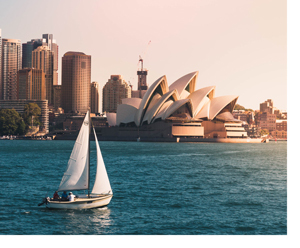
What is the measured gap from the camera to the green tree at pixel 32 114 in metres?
133

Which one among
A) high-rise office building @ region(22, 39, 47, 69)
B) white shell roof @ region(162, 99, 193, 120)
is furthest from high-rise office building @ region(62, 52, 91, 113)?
white shell roof @ region(162, 99, 193, 120)

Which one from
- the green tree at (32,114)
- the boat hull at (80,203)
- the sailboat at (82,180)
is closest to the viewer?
the boat hull at (80,203)

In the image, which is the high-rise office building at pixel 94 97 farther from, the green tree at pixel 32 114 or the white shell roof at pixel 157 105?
the white shell roof at pixel 157 105

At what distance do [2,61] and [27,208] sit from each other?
520 feet

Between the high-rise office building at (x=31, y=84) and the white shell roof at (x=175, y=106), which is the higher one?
the high-rise office building at (x=31, y=84)

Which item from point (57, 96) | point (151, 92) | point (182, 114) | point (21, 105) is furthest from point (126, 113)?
point (57, 96)

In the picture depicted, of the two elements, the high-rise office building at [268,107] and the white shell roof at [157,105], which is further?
the high-rise office building at [268,107]

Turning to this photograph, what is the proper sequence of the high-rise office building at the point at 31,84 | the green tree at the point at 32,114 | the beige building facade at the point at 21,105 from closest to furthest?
the green tree at the point at 32,114 < the beige building facade at the point at 21,105 < the high-rise office building at the point at 31,84

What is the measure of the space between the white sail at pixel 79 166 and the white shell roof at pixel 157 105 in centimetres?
6792

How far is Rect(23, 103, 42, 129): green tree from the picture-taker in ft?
435

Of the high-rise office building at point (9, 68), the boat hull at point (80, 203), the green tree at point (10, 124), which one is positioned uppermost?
the high-rise office building at point (9, 68)

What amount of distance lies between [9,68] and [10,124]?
55695 mm

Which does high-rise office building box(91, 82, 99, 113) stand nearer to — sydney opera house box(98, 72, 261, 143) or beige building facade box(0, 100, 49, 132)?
beige building facade box(0, 100, 49, 132)

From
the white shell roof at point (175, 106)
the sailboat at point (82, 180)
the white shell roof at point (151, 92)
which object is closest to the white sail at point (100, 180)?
the sailboat at point (82, 180)
